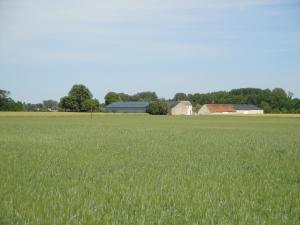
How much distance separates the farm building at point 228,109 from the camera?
17318 centimetres

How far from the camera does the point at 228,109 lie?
180m

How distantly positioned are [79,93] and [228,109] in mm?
65263

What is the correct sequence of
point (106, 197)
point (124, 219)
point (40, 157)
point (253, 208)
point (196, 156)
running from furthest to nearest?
point (196, 156)
point (40, 157)
point (106, 197)
point (253, 208)
point (124, 219)

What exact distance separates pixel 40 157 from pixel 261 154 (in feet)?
33.5

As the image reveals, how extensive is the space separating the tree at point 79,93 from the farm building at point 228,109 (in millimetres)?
48996

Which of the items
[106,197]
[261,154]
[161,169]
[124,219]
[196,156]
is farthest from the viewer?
[261,154]

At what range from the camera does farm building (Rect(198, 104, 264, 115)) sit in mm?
173175

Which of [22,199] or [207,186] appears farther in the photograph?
[207,186]

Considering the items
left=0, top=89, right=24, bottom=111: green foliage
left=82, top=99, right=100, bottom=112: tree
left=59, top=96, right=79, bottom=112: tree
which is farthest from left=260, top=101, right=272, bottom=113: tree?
left=0, top=89, right=24, bottom=111: green foliage

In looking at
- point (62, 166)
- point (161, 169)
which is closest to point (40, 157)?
point (62, 166)

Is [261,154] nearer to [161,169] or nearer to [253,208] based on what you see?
[161,169]

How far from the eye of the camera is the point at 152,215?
8172 millimetres

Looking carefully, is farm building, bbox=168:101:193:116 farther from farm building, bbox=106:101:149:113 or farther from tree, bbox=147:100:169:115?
tree, bbox=147:100:169:115

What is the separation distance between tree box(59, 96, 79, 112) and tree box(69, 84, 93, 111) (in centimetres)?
83
